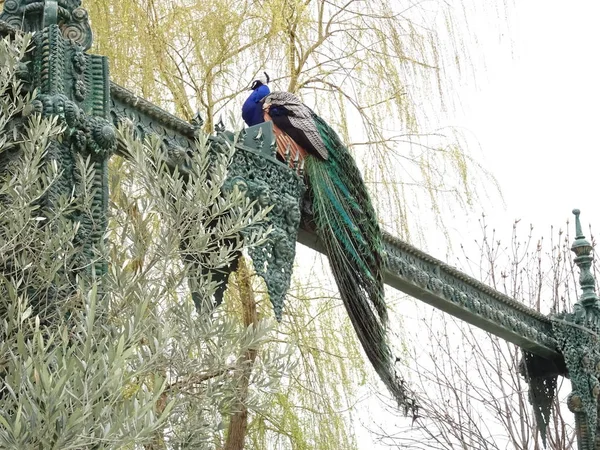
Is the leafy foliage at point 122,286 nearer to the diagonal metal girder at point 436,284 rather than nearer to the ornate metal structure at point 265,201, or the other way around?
the ornate metal structure at point 265,201

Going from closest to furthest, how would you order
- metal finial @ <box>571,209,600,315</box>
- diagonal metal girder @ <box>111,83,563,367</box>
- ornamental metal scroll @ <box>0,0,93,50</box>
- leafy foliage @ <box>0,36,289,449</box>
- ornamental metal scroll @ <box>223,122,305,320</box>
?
leafy foliage @ <box>0,36,289,449</box>
ornamental metal scroll @ <box>0,0,93,50</box>
diagonal metal girder @ <box>111,83,563,367</box>
ornamental metal scroll @ <box>223,122,305,320</box>
metal finial @ <box>571,209,600,315</box>

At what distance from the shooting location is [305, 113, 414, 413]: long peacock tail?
136 inches

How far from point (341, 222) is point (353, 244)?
0.10 meters

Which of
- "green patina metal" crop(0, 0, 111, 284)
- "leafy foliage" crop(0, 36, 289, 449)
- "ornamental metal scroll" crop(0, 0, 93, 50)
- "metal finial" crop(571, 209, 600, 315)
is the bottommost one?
"leafy foliage" crop(0, 36, 289, 449)


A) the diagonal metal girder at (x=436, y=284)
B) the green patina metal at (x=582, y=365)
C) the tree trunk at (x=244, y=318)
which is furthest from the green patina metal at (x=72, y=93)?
the green patina metal at (x=582, y=365)

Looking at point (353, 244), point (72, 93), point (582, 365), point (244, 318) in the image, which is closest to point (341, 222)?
point (353, 244)

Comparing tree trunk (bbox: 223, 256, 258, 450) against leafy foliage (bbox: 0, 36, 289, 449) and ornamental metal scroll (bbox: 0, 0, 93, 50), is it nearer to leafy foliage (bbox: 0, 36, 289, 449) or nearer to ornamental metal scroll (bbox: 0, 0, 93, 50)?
ornamental metal scroll (bbox: 0, 0, 93, 50)

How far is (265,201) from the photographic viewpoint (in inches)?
125

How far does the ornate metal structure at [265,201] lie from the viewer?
7.82ft

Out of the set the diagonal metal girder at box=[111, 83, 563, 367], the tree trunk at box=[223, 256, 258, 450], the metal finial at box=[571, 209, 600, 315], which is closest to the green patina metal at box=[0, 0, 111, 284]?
the diagonal metal girder at box=[111, 83, 563, 367]

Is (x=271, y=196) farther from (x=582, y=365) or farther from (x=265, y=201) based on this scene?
(x=582, y=365)

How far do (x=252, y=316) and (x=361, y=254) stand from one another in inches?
73.3

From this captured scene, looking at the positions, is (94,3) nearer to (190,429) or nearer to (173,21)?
(173,21)

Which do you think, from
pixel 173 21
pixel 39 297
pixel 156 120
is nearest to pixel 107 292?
pixel 39 297
